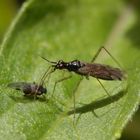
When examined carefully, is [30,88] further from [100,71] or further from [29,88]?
[100,71]

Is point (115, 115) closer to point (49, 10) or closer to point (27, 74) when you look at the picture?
point (27, 74)

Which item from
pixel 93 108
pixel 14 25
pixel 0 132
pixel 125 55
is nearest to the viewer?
pixel 0 132

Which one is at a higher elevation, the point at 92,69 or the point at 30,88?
the point at 92,69

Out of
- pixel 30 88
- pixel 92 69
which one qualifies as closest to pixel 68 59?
pixel 92 69

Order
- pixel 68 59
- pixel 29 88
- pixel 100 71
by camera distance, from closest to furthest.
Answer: pixel 29 88, pixel 100 71, pixel 68 59

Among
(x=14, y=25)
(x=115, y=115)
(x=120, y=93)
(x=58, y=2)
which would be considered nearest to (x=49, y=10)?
(x=58, y=2)

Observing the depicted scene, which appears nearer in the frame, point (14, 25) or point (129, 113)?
point (129, 113)
